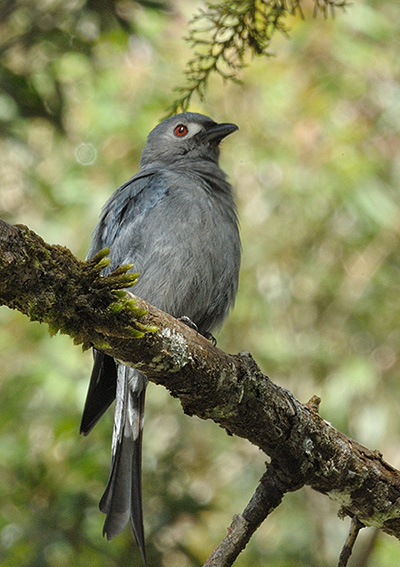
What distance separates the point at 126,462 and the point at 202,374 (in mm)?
1411

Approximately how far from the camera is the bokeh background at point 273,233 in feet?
21.0

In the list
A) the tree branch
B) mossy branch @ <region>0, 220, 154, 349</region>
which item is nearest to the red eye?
the tree branch

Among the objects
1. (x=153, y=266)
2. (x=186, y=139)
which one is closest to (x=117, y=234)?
(x=153, y=266)

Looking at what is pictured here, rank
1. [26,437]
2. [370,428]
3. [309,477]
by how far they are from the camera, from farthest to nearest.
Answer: [370,428] < [26,437] < [309,477]

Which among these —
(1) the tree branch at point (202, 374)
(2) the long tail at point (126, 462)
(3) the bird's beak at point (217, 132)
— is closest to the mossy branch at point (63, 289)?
(1) the tree branch at point (202, 374)

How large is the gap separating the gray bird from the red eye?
779 mm

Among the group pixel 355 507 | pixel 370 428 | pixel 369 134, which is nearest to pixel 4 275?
pixel 355 507

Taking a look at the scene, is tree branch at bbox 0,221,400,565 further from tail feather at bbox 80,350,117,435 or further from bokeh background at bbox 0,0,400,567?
bokeh background at bbox 0,0,400,567

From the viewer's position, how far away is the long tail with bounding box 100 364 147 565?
151 inches

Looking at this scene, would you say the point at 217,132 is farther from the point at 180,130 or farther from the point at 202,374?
the point at 202,374

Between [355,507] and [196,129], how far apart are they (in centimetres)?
291

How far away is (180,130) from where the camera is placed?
5.23m

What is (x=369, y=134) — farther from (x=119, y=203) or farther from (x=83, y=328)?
(x=83, y=328)

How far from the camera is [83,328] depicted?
7.70 feet
